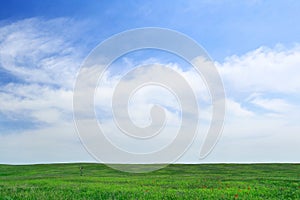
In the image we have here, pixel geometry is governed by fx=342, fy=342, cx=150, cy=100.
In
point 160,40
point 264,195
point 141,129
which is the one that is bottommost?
point 264,195

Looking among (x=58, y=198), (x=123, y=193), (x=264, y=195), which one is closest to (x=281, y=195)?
(x=264, y=195)

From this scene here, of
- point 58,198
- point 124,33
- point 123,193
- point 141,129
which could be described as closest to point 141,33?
point 124,33

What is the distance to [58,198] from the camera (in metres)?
18.0

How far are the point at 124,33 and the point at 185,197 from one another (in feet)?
67.6

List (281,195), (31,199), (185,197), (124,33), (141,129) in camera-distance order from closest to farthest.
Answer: (31,199) → (185,197) → (281,195) → (141,129) → (124,33)

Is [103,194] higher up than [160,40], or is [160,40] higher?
[160,40]

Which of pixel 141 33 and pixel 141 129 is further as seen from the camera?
pixel 141 33

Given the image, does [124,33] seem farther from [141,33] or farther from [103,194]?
[103,194]

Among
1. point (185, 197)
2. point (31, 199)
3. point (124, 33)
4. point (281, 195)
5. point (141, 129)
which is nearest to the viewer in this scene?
point (31, 199)

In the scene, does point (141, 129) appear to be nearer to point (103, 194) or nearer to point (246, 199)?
point (103, 194)

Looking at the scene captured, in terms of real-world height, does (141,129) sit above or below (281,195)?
above

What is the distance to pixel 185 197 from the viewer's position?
19.2m

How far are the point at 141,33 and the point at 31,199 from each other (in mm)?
22593

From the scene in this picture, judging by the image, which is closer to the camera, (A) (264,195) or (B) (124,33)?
(A) (264,195)
